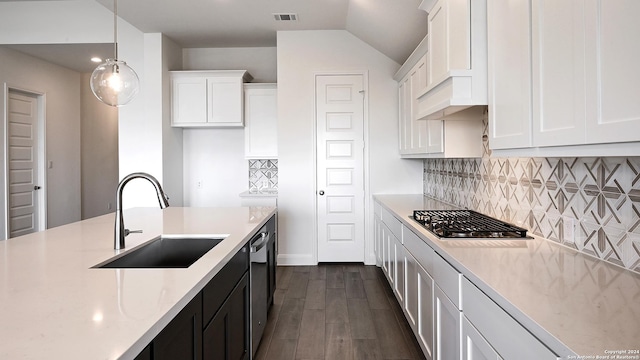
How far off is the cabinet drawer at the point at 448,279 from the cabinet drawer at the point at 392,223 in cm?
100

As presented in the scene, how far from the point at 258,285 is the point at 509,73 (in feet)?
6.19

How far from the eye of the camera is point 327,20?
4.27 m

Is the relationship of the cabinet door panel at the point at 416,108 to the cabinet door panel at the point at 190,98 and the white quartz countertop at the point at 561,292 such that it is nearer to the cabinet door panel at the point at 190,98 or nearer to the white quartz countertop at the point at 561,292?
the white quartz countertop at the point at 561,292

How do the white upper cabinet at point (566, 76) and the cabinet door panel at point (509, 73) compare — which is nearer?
the white upper cabinet at point (566, 76)

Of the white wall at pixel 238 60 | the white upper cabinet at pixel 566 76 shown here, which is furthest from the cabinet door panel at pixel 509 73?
the white wall at pixel 238 60

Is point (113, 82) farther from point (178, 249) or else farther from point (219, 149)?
point (219, 149)

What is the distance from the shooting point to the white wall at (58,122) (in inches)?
206

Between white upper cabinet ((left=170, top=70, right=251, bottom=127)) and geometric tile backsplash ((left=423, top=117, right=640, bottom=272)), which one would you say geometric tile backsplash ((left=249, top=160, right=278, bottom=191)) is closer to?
white upper cabinet ((left=170, top=70, right=251, bottom=127))

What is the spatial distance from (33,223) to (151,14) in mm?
3769

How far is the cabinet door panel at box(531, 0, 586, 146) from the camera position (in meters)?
1.14

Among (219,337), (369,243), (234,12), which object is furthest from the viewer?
(369,243)

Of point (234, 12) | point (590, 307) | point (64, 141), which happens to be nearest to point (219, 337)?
point (590, 307)

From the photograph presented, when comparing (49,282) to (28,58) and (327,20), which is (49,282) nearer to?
(327,20)

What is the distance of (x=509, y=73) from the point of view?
1600 mm
